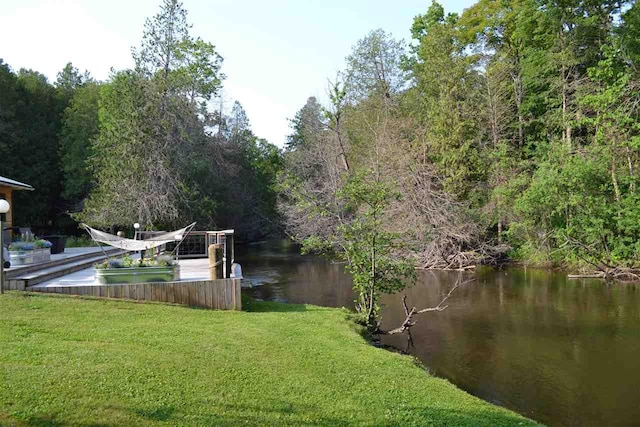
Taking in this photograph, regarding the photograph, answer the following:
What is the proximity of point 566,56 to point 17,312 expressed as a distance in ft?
76.5

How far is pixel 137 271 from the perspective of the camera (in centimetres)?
916

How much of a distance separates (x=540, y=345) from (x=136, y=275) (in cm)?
812

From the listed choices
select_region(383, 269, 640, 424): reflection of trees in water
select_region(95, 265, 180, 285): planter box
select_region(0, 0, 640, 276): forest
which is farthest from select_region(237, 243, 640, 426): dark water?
select_region(95, 265, 180, 285): planter box

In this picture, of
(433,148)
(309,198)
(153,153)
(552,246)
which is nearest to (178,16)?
(153,153)

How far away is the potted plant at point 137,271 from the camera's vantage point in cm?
895

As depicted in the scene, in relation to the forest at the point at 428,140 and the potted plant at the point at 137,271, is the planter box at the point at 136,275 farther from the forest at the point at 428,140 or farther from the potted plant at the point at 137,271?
the forest at the point at 428,140

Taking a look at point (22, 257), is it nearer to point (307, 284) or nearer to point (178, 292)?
point (178, 292)

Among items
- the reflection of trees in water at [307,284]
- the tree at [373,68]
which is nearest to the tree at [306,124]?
the tree at [373,68]

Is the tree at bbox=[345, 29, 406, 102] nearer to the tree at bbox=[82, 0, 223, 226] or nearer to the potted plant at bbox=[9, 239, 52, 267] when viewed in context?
the tree at bbox=[82, 0, 223, 226]

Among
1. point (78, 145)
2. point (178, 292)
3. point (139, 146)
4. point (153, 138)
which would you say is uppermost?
point (78, 145)

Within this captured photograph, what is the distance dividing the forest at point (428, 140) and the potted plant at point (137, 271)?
705cm

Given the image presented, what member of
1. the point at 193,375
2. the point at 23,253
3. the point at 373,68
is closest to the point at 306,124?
the point at 373,68

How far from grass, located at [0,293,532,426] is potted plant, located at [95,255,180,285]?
29.7 inches

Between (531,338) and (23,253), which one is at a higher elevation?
(23,253)
